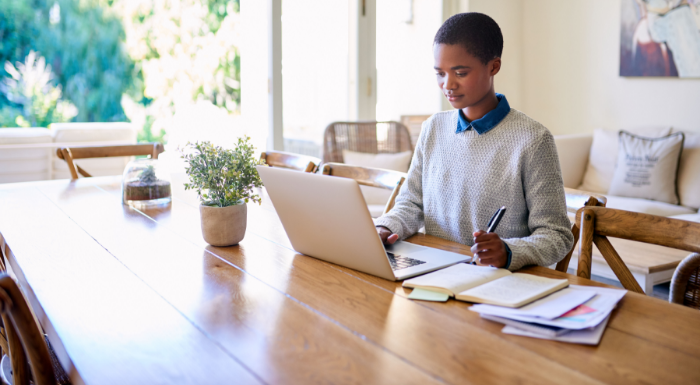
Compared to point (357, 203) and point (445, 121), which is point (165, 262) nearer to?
point (357, 203)

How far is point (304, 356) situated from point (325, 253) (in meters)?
0.41

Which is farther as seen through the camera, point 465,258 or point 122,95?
point 122,95

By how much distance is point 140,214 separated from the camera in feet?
5.27

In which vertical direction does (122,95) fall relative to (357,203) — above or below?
above

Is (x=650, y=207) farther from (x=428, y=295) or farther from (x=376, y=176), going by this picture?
(x=428, y=295)

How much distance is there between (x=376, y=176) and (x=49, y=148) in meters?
3.33

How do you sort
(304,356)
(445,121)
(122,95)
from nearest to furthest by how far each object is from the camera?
(304,356), (445,121), (122,95)

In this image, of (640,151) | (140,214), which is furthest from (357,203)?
(640,151)

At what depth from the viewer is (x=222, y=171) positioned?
1.22m

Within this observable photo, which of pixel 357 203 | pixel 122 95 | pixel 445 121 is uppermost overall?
pixel 122 95

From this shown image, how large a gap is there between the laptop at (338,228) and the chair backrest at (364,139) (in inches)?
98.1

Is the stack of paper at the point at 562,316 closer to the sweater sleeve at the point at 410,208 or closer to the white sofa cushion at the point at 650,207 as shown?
the sweater sleeve at the point at 410,208

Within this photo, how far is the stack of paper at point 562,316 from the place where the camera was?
0.74 meters

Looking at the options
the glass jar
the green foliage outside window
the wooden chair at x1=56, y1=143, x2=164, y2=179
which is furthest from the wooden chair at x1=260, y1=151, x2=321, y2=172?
the green foliage outside window
